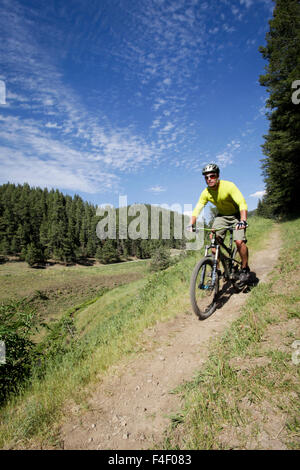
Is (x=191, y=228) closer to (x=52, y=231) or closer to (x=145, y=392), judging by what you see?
(x=145, y=392)

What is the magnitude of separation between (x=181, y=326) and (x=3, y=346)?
13.3 feet

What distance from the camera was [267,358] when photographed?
115 inches

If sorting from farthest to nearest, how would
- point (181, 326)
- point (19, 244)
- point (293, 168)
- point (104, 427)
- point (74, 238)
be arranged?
point (74, 238), point (19, 244), point (293, 168), point (181, 326), point (104, 427)

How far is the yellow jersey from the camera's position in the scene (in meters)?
5.36

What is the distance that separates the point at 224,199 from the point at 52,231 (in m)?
108

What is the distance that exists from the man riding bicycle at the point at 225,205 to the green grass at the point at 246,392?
203 cm

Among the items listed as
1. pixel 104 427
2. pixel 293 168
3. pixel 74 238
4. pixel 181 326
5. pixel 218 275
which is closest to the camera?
pixel 104 427

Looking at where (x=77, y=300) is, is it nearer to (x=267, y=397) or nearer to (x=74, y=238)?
(x=267, y=397)

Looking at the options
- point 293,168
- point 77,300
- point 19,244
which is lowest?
point 77,300

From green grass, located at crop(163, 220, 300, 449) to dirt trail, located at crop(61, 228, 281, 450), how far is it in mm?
286

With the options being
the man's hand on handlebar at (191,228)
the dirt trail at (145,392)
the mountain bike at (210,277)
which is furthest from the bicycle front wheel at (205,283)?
the man's hand on handlebar at (191,228)

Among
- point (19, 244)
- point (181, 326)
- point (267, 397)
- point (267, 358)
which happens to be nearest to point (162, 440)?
point (267, 397)

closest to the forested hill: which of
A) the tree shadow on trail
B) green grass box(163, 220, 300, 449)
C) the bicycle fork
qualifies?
the tree shadow on trail

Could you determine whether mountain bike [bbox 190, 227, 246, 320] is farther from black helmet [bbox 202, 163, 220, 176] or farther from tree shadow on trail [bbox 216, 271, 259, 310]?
black helmet [bbox 202, 163, 220, 176]
